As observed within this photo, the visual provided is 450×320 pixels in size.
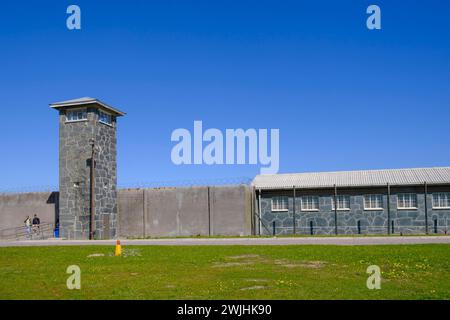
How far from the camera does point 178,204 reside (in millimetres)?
Answer: 38094

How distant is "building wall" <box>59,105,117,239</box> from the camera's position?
36.6 m

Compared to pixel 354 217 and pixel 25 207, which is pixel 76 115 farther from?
pixel 354 217

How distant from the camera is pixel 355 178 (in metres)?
37.7

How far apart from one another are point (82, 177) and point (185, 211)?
7.39 m

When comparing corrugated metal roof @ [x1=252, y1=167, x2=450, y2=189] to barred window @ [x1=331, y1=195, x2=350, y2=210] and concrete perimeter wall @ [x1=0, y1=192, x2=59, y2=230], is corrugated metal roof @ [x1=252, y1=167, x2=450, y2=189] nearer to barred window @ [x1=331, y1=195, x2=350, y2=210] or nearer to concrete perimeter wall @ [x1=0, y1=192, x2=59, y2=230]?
barred window @ [x1=331, y1=195, x2=350, y2=210]

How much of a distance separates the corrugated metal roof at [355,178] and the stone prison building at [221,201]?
0.22ft

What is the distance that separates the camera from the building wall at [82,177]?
36594mm

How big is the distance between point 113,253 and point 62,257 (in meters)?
2.17

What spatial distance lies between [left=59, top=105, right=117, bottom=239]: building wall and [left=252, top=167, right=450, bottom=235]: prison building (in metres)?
10.6

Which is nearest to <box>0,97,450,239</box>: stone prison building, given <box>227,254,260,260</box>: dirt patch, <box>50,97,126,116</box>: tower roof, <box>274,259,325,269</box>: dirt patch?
<box>50,97,126,116</box>: tower roof

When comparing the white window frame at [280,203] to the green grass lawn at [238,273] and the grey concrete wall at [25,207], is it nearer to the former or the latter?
the green grass lawn at [238,273]

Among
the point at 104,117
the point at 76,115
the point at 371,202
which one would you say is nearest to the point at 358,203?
the point at 371,202
